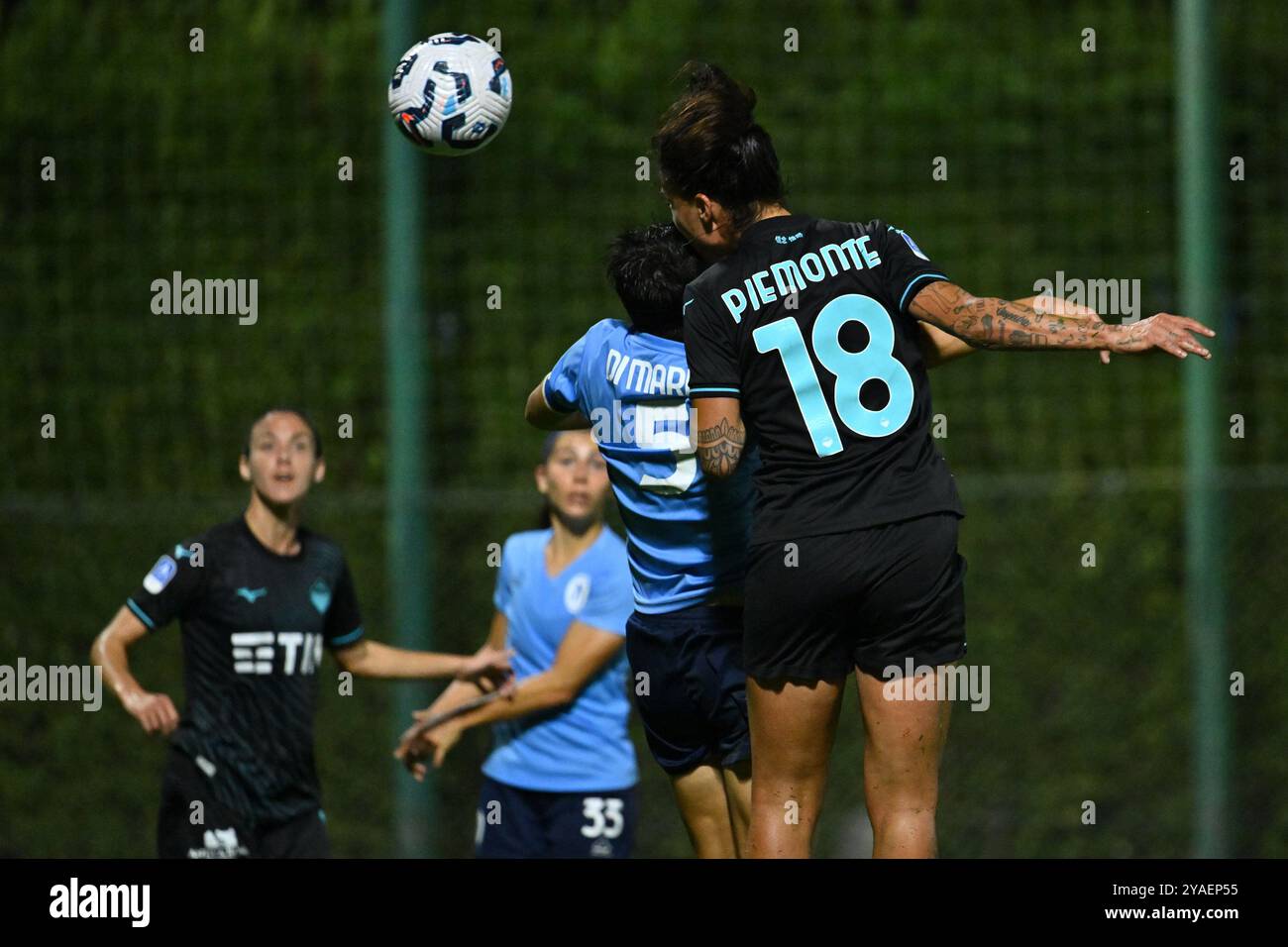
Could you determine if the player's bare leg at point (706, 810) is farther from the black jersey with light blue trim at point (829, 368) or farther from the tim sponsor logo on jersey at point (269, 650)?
the tim sponsor logo on jersey at point (269, 650)

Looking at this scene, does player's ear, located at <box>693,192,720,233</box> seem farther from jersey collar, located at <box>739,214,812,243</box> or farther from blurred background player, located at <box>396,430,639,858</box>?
blurred background player, located at <box>396,430,639,858</box>

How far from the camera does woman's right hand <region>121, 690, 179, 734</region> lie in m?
5.29

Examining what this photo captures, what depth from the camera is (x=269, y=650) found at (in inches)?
228

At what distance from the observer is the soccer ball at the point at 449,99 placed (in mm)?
5098

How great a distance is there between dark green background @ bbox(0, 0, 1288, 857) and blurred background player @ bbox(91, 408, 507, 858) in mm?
1389

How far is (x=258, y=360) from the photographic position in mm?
7594

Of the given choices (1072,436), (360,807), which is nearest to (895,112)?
(1072,436)

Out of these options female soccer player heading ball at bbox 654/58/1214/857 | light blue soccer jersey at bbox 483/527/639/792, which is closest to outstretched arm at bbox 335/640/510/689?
light blue soccer jersey at bbox 483/527/639/792

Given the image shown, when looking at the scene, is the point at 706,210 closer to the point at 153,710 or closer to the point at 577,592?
the point at 577,592

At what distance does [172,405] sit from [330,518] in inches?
36.9

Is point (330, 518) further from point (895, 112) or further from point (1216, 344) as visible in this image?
point (1216, 344)

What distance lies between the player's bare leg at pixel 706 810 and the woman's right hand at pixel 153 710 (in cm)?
164

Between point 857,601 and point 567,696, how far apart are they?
2.32 meters
